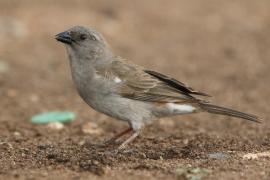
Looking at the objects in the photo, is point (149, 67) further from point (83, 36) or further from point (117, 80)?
point (117, 80)

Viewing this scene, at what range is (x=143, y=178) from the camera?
238 inches

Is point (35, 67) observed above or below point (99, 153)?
above

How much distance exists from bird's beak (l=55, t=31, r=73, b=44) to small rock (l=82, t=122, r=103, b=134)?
5.72ft

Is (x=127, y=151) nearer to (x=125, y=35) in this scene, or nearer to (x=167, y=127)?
(x=167, y=127)

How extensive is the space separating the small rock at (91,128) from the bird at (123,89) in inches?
51.2

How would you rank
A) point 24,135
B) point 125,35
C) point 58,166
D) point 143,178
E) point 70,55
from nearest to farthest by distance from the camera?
1. point 143,178
2. point 58,166
3. point 70,55
4. point 24,135
5. point 125,35

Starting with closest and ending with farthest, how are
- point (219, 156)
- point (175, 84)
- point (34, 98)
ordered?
point (219, 156) → point (175, 84) → point (34, 98)

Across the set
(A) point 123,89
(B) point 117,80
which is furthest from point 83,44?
(A) point 123,89

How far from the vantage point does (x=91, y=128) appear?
954cm

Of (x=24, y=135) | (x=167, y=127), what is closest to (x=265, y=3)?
(x=167, y=127)

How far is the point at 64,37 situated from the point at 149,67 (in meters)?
5.57

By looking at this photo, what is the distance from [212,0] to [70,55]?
34.2ft

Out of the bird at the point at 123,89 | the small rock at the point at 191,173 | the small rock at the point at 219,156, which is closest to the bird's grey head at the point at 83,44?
the bird at the point at 123,89

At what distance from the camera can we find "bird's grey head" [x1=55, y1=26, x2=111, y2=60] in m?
8.00
